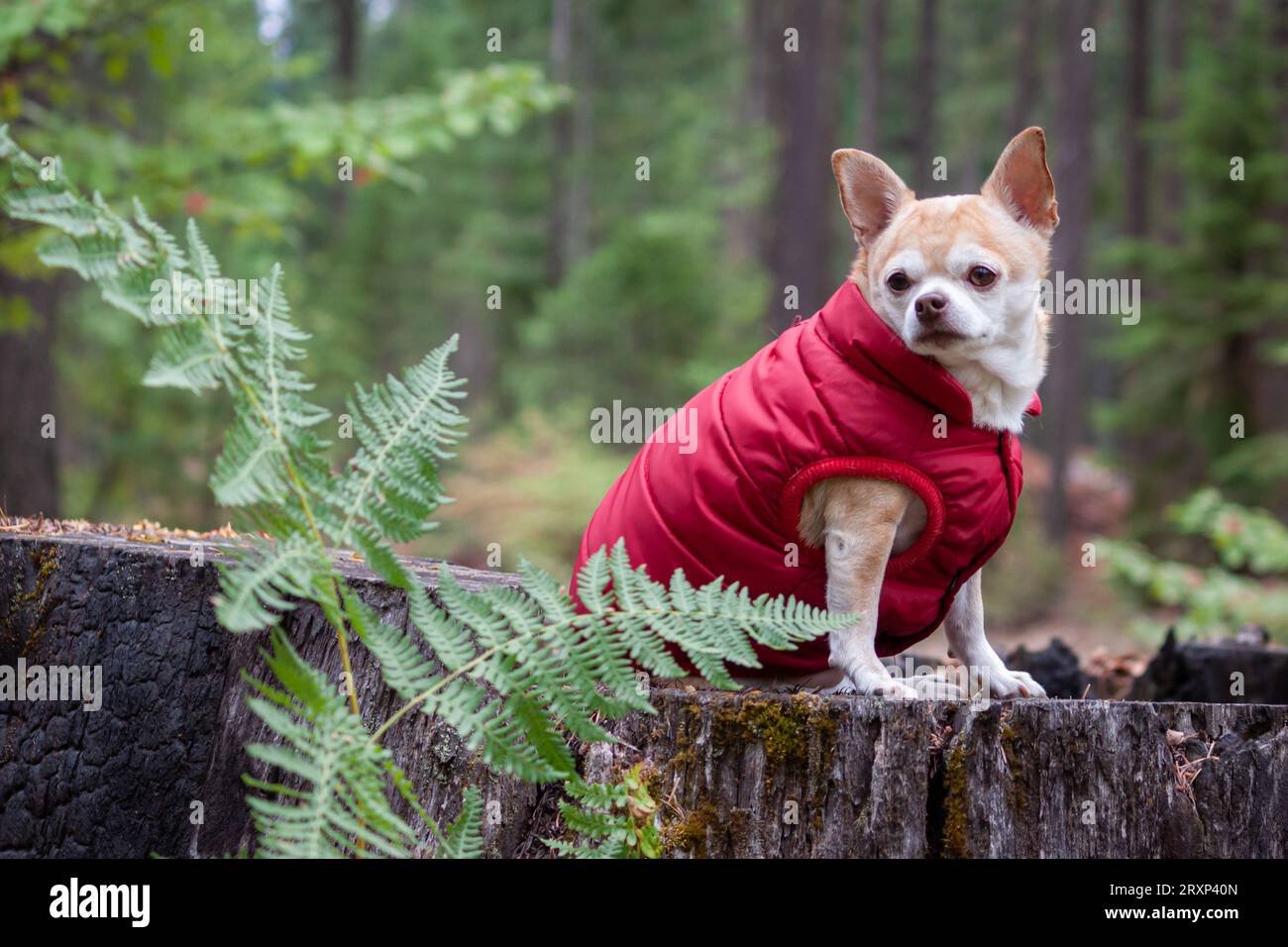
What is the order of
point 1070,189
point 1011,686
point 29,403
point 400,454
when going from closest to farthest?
1. point 400,454
2. point 1011,686
3. point 29,403
4. point 1070,189

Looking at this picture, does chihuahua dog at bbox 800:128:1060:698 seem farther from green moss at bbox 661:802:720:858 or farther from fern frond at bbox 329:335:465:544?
fern frond at bbox 329:335:465:544

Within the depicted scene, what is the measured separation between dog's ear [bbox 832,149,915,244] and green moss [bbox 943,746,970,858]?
162 centimetres

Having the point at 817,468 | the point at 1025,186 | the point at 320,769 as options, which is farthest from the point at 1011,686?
the point at 320,769

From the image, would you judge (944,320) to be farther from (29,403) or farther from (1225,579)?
(29,403)

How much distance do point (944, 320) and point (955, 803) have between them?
1280 mm

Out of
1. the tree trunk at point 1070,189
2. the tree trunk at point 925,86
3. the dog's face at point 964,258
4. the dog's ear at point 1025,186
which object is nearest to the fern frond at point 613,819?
the dog's face at point 964,258

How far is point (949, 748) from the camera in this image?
2.67 m

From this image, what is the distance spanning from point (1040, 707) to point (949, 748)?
0.84 feet

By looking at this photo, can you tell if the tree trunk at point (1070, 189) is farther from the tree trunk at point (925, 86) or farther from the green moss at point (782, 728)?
the green moss at point (782, 728)

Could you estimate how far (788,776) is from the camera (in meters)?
2.68

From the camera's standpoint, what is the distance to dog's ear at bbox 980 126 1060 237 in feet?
10.4
